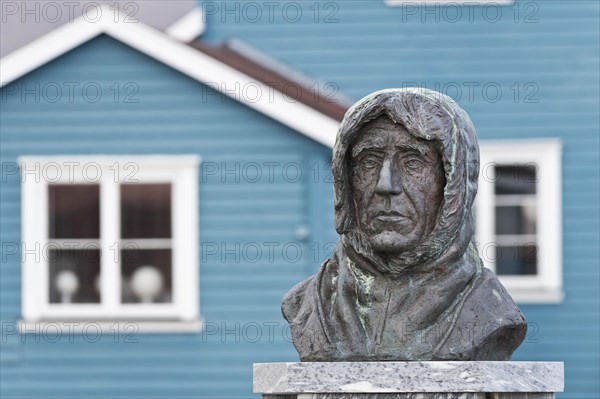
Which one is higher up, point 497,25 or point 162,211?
point 497,25

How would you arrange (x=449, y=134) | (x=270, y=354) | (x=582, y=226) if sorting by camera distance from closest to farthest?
1. (x=449, y=134)
2. (x=270, y=354)
3. (x=582, y=226)

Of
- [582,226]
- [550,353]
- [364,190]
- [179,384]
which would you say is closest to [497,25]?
[582,226]

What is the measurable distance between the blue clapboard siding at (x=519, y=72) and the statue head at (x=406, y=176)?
31.6 ft

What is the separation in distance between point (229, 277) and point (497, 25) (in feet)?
12.0

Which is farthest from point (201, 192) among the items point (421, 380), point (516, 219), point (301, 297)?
point (421, 380)

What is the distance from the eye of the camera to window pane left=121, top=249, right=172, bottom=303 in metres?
17.3

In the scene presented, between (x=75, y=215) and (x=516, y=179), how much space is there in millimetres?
4285

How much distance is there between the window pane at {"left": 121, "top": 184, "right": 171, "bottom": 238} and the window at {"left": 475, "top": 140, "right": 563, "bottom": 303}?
9.84ft

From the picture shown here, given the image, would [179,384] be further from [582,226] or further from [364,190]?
[364,190]

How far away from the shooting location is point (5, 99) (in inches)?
668

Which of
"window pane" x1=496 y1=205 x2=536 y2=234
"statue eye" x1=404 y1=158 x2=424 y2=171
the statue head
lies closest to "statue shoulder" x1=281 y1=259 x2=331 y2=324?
the statue head

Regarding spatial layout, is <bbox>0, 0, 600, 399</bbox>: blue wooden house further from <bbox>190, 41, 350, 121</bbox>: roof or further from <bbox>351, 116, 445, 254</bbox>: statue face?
<bbox>351, 116, 445, 254</bbox>: statue face

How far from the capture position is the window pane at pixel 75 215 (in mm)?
17234

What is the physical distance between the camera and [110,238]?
1717 centimetres
